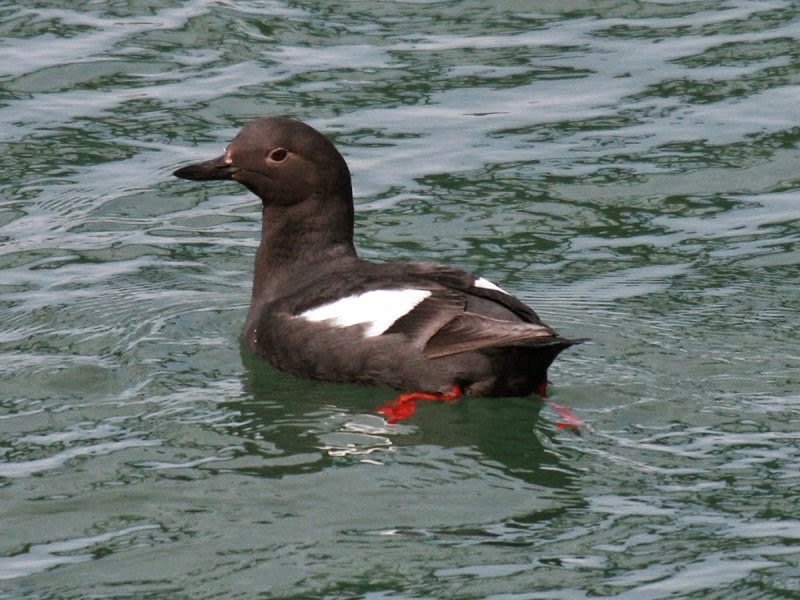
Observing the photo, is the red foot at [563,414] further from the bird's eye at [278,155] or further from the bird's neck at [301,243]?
the bird's eye at [278,155]

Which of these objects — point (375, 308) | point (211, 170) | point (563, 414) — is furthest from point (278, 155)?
point (563, 414)

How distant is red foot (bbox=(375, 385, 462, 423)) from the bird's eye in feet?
5.07

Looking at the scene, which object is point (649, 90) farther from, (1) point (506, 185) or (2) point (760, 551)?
(2) point (760, 551)

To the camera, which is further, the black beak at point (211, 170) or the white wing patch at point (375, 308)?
the black beak at point (211, 170)

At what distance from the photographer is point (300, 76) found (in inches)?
462

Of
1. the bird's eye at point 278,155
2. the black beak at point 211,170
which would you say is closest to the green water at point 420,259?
the black beak at point 211,170

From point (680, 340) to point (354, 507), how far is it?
2358mm

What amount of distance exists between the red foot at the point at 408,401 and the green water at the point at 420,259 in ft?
0.21

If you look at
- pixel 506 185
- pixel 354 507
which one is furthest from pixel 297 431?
pixel 506 185

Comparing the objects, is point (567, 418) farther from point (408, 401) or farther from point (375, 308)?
point (375, 308)

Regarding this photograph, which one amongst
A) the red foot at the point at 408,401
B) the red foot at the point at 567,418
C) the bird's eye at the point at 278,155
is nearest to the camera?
the red foot at the point at 567,418

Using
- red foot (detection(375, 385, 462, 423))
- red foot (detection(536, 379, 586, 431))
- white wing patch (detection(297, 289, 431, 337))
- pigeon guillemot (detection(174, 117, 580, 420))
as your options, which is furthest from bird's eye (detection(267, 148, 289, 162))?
red foot (detection(536, 379, 586, 431))

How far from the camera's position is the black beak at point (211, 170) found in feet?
27.6

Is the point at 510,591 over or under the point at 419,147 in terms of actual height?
under
